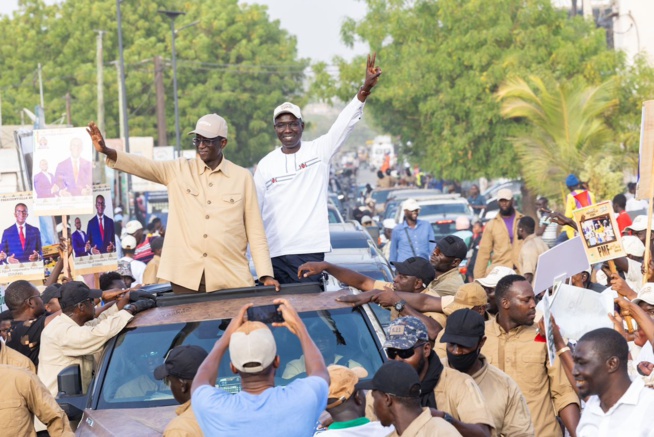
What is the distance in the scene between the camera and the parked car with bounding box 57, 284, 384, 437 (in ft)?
22.0

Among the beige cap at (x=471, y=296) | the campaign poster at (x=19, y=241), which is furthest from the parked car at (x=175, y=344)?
the campaign poster at (x=19, y=241)

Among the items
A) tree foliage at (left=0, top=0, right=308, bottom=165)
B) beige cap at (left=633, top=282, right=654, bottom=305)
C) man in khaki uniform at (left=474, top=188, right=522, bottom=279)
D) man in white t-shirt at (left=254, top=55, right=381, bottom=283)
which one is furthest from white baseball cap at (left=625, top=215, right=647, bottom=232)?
tree foliage at (left=0, top=0, right=308, bottom=165)

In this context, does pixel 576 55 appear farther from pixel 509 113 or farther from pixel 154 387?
pixel 154 387

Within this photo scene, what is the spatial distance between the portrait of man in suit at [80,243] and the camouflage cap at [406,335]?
7.18 meters

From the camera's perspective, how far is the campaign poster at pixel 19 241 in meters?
12.0

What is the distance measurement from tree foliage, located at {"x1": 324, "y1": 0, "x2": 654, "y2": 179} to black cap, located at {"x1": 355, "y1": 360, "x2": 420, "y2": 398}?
24.3 meters

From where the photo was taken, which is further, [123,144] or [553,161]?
[123,144]

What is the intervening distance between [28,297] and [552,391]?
13.0ft

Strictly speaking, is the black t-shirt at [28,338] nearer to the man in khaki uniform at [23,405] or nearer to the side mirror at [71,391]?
the side mirror at [71,391]

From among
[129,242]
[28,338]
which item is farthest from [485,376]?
[129,242]

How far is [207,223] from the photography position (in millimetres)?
7555

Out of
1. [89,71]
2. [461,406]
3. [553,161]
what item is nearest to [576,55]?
[553,161]

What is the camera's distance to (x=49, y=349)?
294 inches

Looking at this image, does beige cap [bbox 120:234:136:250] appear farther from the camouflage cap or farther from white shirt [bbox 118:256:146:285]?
the camouflage cap
